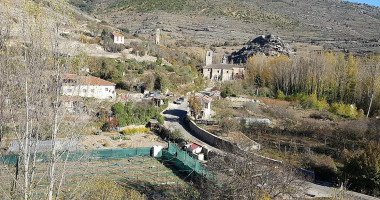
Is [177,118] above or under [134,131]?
above

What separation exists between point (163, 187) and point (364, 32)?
74.3m

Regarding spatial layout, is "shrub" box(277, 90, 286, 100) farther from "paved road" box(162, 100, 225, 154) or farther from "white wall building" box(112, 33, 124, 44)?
"white wall building" box(112, 33, 124, 44)

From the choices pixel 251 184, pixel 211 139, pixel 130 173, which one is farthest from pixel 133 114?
pixel 251 184

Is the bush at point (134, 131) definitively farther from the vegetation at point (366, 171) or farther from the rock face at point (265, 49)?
the rock face at point (265, 49)

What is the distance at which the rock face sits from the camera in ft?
212

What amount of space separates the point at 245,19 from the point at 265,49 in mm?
26854

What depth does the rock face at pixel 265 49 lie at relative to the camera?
212 ft

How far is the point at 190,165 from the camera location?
14789mm

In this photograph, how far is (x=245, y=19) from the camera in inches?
3482

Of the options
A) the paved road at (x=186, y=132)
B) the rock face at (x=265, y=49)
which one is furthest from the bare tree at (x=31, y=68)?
the rock face at (x=265, y=49)

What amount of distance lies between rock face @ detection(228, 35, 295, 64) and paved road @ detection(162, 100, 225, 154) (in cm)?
3752

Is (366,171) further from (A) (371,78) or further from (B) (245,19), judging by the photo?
(B) (245,19)

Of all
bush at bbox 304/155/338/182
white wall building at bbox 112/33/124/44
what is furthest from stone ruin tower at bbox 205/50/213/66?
bush at bbox 304/155/338/182

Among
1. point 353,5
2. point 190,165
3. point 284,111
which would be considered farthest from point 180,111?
point 353,5
